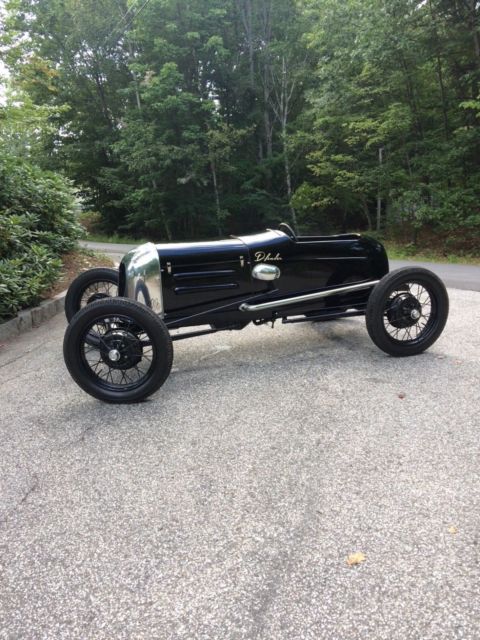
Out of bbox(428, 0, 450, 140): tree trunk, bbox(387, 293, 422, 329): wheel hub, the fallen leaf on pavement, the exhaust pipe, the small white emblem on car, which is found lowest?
the fallen leaf on pavement

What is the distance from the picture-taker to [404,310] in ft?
12.3

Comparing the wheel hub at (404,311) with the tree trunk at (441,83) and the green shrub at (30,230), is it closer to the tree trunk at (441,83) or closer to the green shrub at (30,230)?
the green shrub at (30,230)

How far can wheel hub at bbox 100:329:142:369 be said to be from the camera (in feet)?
10.2

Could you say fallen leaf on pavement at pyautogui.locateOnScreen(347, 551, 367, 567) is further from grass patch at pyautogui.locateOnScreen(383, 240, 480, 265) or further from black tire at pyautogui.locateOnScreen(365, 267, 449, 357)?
grass patch at pyautogui.locateOnScreen(383, 240, 480, 265)

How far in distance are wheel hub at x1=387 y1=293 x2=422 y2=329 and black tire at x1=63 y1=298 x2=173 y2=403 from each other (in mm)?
1995

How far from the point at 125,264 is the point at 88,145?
22.4m

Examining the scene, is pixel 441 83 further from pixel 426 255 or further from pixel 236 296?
pixel 236 296

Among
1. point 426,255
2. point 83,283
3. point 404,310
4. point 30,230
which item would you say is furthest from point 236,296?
point 426,255

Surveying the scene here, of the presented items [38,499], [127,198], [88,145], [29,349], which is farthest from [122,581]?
[88,145]

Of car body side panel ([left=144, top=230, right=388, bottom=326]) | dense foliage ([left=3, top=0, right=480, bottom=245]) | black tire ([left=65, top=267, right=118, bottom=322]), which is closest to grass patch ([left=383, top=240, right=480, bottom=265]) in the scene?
dense foliage ([left=3, top=0, right=480, bottom=245])

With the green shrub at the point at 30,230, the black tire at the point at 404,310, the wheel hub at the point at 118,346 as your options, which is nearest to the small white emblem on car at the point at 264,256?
the black tire at the point at 404,310

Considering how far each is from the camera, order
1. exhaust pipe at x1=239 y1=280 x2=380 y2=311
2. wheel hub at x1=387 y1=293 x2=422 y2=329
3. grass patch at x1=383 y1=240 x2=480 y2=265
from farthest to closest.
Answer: grass patch at x1=383 y1=240 x2=480 y2=265 < wheel hub at x1=387 y1=293 x2=422 y2=329 < exhaust pipe at x1=239 y1=280 x2=380 y2=311

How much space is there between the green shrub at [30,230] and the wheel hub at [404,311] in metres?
4.24

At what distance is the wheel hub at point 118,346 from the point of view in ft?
10.2
